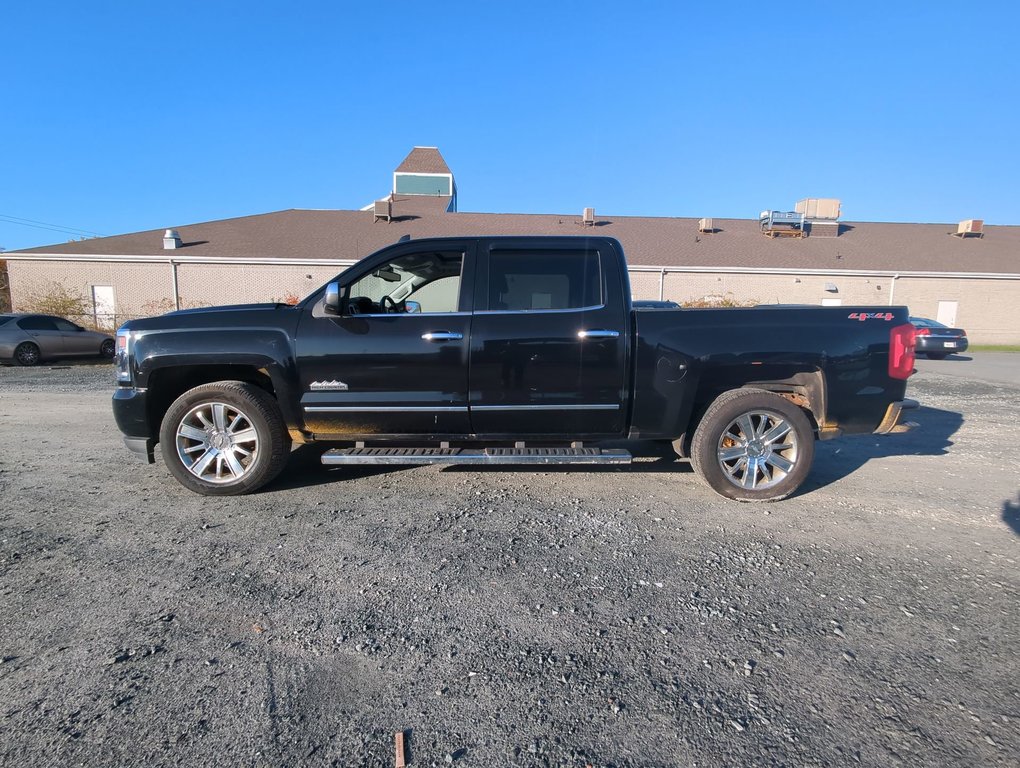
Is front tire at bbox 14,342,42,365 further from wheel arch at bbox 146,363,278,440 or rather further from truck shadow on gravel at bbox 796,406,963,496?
truck shadow on gravel at bbox 796,406,963,496

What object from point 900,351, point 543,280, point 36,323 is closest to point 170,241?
point 36,323

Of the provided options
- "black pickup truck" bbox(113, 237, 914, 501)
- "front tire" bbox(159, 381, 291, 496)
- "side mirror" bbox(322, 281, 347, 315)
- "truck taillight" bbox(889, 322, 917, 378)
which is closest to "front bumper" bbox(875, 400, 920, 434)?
"black pickup truck" bbox(113, 237, 914, 501)

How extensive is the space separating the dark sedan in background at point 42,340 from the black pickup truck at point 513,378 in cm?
1286

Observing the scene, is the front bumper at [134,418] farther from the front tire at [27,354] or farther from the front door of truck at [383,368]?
the front tire at [27,354]

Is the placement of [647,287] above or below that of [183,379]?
above

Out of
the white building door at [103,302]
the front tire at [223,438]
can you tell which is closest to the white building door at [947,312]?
the front tire at [223,438]

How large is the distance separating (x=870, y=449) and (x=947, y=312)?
2525 cm

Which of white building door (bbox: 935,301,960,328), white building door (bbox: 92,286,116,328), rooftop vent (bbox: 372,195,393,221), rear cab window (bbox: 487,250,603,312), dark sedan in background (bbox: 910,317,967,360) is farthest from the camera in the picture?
rooftop vent (bbox: 372,195,393,221)

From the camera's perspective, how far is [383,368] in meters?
4.26

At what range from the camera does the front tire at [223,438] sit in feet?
14.1

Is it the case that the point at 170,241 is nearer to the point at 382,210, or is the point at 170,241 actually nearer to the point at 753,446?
the point at 382,210

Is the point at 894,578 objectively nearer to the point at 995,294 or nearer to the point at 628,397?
the point at 628,397

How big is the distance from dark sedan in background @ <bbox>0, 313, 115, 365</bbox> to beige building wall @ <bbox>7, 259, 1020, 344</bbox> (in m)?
8.15

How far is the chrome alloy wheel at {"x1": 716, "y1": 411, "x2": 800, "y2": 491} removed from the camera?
4316mm
